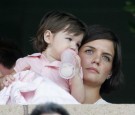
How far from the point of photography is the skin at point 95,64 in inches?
247

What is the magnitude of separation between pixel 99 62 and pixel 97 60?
0.03 meters

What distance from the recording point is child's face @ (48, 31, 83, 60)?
6078mm

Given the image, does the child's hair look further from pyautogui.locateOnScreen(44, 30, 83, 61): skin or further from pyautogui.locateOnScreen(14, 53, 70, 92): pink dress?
pyautogui.locateOnScreen(14, 53, 70, 92): pink dress

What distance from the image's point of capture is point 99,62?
6.27 metres

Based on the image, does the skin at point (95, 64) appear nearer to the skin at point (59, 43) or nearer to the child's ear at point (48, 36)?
the skin at point (59, 43)

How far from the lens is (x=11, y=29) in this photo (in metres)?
12.2

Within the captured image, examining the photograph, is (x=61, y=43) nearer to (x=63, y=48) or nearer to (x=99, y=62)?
(x=63, y=48)

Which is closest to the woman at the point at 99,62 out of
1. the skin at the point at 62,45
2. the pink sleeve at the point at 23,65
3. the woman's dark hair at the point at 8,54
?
the skin at the point at 62,45

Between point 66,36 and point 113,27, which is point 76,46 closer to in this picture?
point 66,36

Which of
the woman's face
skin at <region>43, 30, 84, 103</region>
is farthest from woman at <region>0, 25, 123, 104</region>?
skin at <region>43, 30, 84, 103</region>

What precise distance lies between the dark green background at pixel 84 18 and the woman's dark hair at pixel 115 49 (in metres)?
5.41

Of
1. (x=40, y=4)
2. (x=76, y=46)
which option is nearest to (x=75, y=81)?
(x=76, y=46)

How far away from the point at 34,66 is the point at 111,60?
72cm

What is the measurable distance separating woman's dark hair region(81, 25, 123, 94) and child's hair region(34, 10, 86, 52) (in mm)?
165
